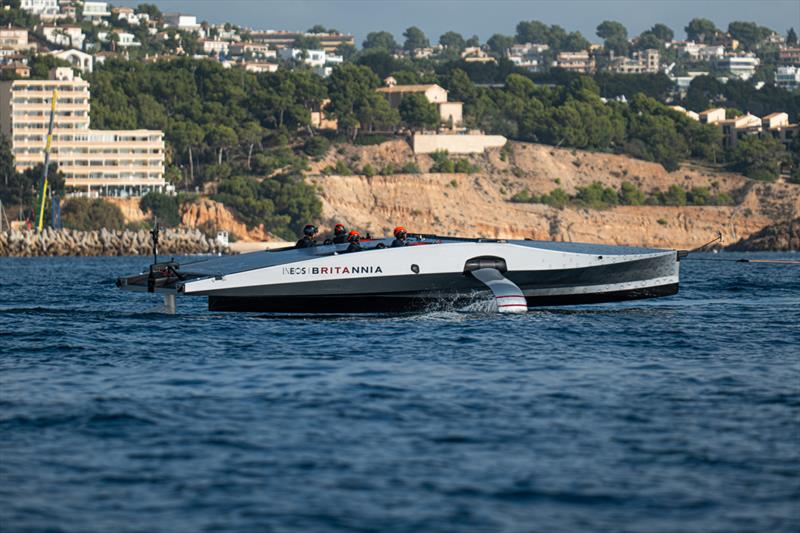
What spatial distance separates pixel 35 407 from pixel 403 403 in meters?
5.55

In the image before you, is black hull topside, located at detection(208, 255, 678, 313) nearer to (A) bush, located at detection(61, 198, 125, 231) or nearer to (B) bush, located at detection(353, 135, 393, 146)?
(A) bush, located at detection(61, 198, 125, 231)

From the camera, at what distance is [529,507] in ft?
51.8

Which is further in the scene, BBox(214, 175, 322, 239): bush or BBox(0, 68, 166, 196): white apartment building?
BBox(0, 68, 166, 196): white apartment building

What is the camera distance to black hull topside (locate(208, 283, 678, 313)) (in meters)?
35.9

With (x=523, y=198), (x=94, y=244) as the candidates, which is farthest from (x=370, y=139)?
(x=94, y=244)

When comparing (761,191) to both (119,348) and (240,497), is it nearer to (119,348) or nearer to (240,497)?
(119,348)

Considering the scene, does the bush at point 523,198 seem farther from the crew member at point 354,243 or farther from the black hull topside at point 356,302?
the crew member at point 354,243

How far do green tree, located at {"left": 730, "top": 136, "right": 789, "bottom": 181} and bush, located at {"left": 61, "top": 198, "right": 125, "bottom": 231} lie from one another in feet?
272

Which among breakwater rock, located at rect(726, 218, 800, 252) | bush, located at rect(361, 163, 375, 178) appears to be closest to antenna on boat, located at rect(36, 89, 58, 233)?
bush, located at rect(361, 163, 375, 178)

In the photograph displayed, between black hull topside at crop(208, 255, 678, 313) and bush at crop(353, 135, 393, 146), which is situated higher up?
bush at crop(353, 135, 393, 146)

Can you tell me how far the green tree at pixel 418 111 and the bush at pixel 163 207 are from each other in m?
40.6

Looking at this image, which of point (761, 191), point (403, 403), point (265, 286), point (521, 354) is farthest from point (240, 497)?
point (761, 191)

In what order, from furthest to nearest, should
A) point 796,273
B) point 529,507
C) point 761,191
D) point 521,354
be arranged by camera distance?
point 761,191
point 796,273
point 521,354
point 529,507

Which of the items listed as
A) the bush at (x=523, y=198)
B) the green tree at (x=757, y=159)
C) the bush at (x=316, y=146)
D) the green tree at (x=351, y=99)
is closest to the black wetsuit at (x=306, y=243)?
the bush at (x=523, y=198)
